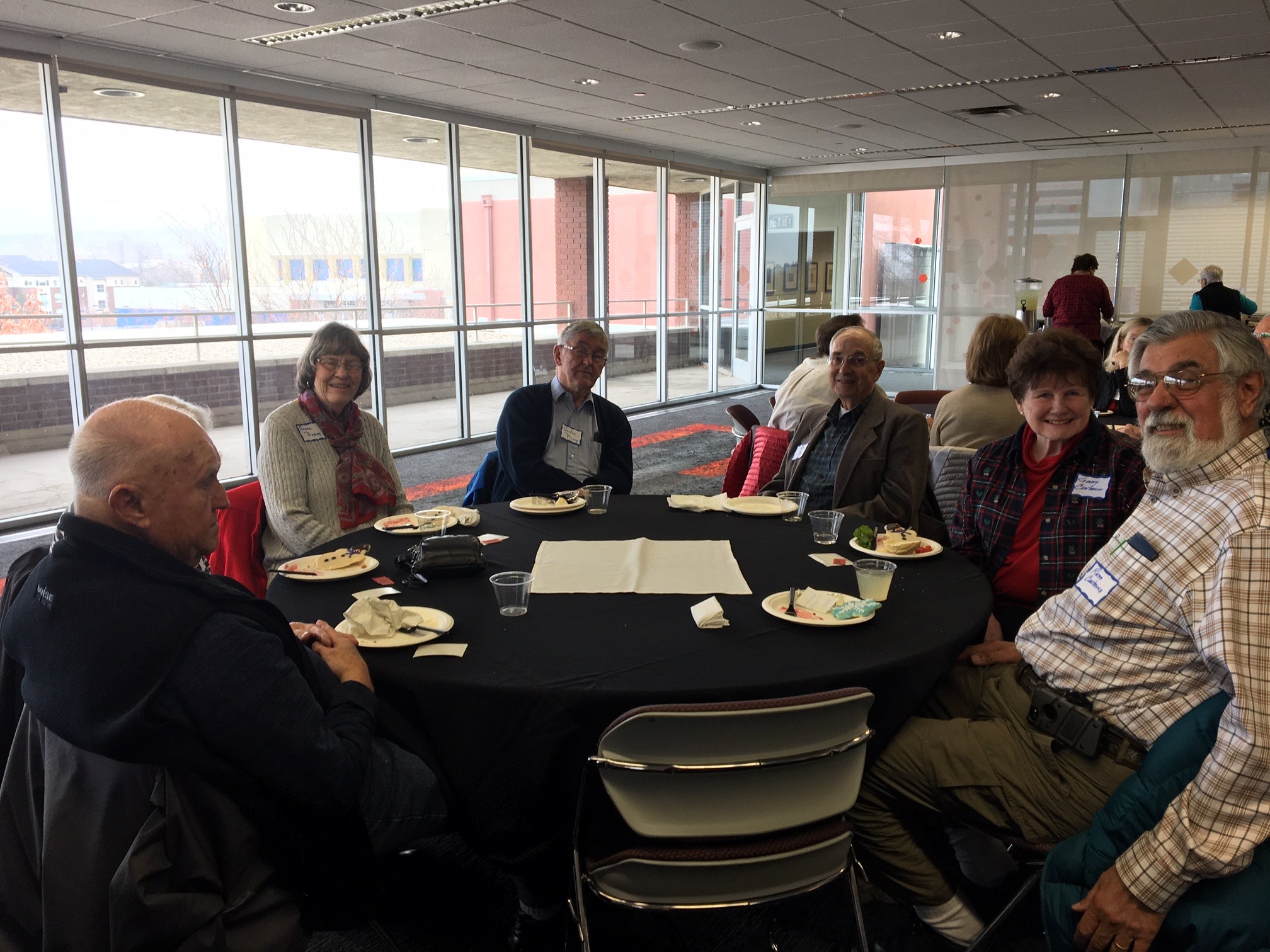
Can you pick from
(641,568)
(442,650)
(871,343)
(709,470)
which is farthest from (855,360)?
(709,470)

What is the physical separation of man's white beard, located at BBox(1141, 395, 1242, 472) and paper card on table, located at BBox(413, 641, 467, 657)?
1.44 metres

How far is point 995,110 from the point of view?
8.02m

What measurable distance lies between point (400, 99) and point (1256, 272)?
9.34 metres

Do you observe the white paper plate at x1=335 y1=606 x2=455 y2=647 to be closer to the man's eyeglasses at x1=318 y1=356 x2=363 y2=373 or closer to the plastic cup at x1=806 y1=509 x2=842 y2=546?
the plastic cup at x1=806 y1=509 x2=842 y2=546

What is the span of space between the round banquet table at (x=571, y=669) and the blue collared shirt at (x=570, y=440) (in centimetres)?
166

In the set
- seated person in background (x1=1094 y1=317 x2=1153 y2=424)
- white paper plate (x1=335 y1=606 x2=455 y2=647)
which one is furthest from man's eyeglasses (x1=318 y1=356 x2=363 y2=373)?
seated person in background (x1=1094 y1=317 x2=1153 y2=424)

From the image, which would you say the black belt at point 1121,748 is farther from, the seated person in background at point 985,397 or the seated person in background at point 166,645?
the seated person in background at point 985,397

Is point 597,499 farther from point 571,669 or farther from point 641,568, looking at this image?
point 571,669

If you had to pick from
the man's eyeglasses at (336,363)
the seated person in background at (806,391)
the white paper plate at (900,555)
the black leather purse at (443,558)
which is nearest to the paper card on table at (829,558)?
the white paper plate at (900,555)

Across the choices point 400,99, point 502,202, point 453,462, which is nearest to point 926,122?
point 502,202

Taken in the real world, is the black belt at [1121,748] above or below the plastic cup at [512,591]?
below

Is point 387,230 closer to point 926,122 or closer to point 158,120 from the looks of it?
point 158,120

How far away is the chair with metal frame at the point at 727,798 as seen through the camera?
1.43 metres

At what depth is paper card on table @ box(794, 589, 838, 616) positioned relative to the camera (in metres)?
2.01
